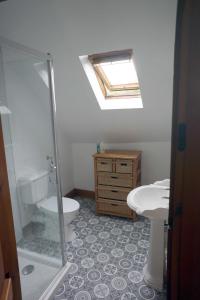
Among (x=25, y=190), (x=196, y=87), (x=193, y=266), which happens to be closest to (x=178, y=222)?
(x=193, y=266)

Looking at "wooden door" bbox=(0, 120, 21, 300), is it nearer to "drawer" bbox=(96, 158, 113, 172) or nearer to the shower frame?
the shower frame

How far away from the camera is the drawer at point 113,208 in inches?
115

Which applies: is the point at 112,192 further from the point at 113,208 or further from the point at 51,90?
the point at 51,90

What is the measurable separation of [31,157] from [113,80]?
1.37 m

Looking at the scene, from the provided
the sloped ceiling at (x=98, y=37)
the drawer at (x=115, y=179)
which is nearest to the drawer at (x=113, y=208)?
the drawer at (x=115, y=179)

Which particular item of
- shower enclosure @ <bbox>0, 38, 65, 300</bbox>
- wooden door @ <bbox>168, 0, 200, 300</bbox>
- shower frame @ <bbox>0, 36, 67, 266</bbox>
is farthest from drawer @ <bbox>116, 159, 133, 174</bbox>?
wooden door @ <bbox>168, 0, 200, 300</bbox>

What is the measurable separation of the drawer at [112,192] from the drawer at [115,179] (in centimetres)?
6

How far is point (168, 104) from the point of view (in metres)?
2.36

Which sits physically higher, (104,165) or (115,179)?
(104,165)

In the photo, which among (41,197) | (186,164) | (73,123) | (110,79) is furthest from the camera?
(73,123)

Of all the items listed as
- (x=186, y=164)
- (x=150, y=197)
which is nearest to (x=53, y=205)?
(x=150, y=197)

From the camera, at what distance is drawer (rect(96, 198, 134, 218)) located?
291cm

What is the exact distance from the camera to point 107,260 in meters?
2.19

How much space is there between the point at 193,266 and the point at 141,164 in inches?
92.7
